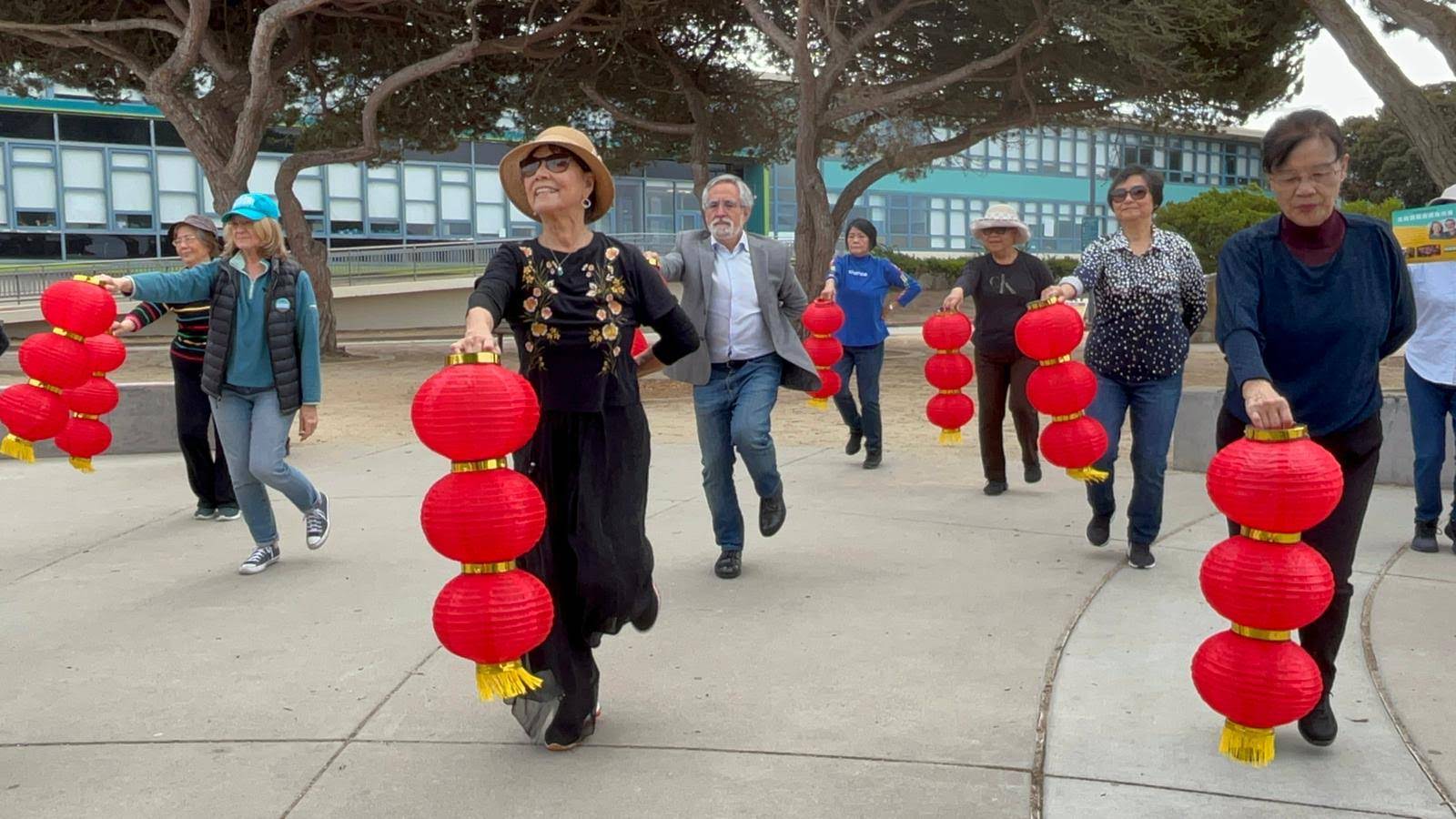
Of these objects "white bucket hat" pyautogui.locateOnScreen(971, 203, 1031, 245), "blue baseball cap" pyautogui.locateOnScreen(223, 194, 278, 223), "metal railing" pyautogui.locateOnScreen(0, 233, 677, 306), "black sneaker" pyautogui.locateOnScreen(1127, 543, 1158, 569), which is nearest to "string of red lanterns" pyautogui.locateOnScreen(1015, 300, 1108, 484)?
"black sneaker" pyautogui.locateOnScreen(1127, 543, 1158, 569)

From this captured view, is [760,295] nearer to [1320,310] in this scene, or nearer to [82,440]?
[1320,310]

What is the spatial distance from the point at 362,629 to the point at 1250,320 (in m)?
3.47

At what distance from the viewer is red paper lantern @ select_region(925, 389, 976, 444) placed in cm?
864

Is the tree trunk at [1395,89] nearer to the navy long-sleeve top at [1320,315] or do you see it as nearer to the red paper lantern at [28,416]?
the navy long-sleeve top at [1320,315]

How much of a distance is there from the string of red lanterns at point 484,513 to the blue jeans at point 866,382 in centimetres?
603

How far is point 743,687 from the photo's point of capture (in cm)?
447

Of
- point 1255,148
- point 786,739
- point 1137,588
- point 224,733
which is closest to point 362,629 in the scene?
point 224,733

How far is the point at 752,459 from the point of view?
20.2 feet

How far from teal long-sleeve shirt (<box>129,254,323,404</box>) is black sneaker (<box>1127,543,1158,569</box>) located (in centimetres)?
392

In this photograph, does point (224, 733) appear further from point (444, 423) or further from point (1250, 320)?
point (1250, 320)

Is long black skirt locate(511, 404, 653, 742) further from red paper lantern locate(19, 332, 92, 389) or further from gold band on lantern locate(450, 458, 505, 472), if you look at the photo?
red paper lantern locate(19, 332, 92, 389)

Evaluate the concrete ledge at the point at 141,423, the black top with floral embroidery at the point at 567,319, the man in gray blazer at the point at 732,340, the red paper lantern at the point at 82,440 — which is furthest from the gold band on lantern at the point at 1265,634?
the concrete ledge at the point at 141,423

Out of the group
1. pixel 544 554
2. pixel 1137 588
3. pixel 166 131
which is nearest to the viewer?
pixel 544 554

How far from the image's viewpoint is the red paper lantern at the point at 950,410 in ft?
28.3
